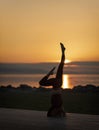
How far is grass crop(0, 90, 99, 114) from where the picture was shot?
13695mm

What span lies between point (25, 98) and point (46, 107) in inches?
97.7

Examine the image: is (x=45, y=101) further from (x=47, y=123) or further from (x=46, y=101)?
(x=47, y=123)

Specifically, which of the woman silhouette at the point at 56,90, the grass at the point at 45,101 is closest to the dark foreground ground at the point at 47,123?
the woman silhouette at the point at 56,90

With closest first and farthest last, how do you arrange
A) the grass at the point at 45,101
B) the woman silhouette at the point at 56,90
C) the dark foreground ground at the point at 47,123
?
the dark foreground ground at the point at 47,123, the woman silhouette at the point at 56,90, the grass at the point at 45,101

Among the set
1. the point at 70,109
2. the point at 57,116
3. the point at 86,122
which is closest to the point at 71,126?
the point at 86,122

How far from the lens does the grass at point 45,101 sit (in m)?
13.7

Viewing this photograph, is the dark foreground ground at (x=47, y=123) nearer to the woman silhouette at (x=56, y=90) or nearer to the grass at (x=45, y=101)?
the woman silhouette at (x=56, y=90)

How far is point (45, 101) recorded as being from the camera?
15.3 meters

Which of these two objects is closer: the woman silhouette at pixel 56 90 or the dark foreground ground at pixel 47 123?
the dark foreground ground at pixel 47 123

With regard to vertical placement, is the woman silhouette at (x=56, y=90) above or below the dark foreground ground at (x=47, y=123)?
above

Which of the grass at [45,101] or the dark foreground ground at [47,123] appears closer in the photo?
the dark foreground ground at [47,123]

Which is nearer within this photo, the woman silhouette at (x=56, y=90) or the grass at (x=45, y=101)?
the woman silhouette at (x=56, y=90)

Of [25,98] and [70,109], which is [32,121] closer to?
[70,109]

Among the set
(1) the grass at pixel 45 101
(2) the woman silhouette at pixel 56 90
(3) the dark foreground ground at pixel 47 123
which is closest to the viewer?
(3) the dark foreground ground at pixel 47 123
